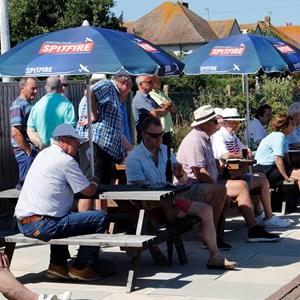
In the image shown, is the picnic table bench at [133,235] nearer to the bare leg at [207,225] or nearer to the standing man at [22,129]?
the bare leg at [207,225]

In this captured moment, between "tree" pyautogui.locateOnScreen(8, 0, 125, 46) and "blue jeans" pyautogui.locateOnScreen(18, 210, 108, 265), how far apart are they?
90.2ft

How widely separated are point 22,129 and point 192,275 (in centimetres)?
316

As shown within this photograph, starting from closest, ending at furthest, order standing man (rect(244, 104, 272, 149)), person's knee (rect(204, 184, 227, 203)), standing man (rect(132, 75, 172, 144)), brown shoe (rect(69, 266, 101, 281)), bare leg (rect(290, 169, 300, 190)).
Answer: brown shoe (rect(69, 266, 101, 281))
person's knee (rect(204, 184, 227, 203))
standing man (rect(132, 75, 172, 144))
bare leg (rect(290, 169, 300, 190))
standing man (rect(244, 104, 272, 149))

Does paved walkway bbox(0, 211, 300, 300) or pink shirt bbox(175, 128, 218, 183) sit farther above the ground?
pink shirt bbox(175, 128, 218, 183)

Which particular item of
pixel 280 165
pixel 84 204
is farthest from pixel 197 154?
pixel 280 165

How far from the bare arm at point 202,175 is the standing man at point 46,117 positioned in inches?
65.8

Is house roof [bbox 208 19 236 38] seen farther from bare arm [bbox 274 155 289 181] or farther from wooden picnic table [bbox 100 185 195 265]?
wooden picnic table [bbox 100 185 195 265]

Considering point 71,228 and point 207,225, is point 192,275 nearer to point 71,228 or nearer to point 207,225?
point 207,225

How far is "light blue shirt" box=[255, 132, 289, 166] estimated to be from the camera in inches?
461

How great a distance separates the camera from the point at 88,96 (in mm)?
9156

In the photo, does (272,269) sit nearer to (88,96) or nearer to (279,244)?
(279,244)

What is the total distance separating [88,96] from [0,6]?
3683 mm

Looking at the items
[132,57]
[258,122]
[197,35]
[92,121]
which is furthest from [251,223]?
[197,35]

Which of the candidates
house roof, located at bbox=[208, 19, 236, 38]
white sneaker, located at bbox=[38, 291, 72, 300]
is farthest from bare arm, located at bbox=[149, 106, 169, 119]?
house roof, located at bbox=[208, 19, 236, 38]
